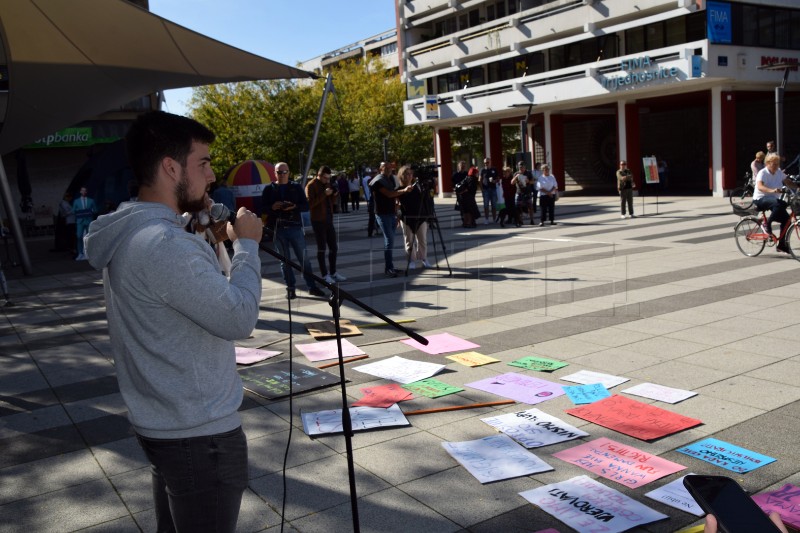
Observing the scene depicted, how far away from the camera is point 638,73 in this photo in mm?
31844

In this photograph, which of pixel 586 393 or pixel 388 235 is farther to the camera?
pixel 388 235

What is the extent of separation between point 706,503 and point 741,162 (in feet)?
136

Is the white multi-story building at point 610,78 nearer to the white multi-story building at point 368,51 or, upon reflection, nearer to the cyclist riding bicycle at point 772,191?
the cyclist riding bicycle at point 772,191

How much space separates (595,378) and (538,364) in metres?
0.65

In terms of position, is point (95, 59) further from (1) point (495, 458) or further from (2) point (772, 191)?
(2) point (772, 191)

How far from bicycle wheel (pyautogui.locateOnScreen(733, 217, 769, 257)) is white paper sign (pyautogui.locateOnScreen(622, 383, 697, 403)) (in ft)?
25.6

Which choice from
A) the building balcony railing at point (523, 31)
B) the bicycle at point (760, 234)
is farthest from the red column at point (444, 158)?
the bicycle at point (760, 234)

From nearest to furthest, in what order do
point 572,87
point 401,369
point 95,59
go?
point 401,369
point 95,59
point 572,87

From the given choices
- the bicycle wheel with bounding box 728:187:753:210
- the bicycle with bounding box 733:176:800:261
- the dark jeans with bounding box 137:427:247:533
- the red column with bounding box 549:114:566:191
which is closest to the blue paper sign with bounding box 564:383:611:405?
the dark jeans with bounding box 137:427:247:533

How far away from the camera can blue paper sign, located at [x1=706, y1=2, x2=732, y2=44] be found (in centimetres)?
2911

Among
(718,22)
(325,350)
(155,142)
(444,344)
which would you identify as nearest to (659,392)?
(444,344)

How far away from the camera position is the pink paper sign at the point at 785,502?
3.43 metres

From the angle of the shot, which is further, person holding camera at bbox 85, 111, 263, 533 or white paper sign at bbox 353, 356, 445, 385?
white paper sign at bbox 353, 356, 445, 385

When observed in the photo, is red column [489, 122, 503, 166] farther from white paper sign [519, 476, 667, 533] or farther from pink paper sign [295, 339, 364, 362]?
white paper sign [519, 476, 667, 533]
